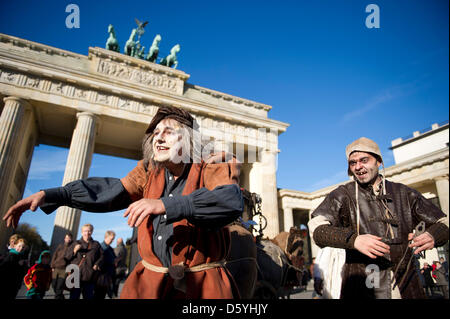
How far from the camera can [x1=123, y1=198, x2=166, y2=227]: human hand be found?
3.72ft

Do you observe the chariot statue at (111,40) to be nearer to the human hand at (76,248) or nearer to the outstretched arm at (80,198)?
the human hand at (76,248)

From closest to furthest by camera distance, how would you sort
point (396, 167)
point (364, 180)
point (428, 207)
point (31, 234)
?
point (428, 207), point (364, 180), point (396, 167), point (31, 234)

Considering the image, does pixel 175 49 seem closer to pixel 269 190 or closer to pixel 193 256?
pixel 269 190

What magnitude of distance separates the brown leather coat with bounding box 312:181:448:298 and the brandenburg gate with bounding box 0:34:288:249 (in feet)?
51.6

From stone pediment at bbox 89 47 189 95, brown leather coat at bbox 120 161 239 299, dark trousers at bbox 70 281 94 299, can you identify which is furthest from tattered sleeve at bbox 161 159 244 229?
stone pediment at bbox 89 47 189 95

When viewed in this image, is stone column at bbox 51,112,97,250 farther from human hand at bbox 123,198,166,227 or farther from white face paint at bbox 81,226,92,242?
human hand at bbox 123,198,166,227

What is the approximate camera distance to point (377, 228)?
7.86ft

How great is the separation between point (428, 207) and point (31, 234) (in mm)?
70755

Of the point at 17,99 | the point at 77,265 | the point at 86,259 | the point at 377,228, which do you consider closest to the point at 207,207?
the point at 377,228

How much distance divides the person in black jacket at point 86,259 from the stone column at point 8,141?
36.0 ft

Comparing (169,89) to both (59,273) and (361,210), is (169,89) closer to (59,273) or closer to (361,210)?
(59,273)

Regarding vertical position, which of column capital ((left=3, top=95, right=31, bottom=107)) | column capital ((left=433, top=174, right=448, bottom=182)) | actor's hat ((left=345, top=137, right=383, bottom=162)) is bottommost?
actor's hat ((left=345, top=137, right=383, bottom=162))

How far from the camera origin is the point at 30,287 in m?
5.80
